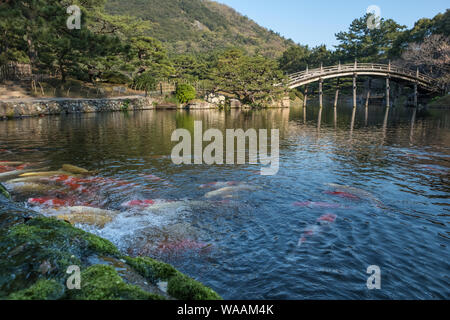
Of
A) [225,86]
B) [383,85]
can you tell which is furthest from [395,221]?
[383,85]

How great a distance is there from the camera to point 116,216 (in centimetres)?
792

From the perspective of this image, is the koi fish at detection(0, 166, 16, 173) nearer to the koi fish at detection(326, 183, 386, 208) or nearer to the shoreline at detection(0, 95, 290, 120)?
the koi fish at detection(326, 183, 386, 208)

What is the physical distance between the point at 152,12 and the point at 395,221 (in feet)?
567

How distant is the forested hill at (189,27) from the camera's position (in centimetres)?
13550

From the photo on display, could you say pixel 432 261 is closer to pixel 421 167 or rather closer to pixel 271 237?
pixel 271 237

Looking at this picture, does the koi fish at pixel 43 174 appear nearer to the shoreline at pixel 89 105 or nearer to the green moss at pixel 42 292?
the green moss at pixel 42 292

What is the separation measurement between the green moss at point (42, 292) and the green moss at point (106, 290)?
0.47ft

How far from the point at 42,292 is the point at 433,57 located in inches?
2625

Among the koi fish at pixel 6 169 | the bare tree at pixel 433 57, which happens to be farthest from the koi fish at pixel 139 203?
the bare tree at pixel 433 57

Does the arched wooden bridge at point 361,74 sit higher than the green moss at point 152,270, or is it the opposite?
the arched wooden bridge at point 361,74

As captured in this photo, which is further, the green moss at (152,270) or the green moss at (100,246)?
the green moss at (100,246)

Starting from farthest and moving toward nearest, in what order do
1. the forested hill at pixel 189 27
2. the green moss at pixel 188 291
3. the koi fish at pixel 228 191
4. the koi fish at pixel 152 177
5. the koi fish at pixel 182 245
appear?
the forested hill at pixel 189 27
the koi fish at pixel 152 177
the koi fish at pixel 228 191
the koi fish at pixel 182 245
the green moss at pixel 188 291

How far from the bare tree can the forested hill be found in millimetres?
69742
